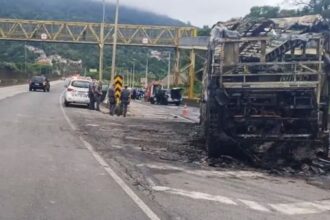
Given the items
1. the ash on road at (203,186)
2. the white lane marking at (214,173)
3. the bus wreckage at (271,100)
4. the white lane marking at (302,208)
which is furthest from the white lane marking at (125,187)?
the bus wreckage at (271,100)

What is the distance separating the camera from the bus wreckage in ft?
43.0

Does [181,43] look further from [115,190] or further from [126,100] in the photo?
[115,190]

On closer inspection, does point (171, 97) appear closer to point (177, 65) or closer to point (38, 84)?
point (177, 65)

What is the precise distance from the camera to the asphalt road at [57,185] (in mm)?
7617

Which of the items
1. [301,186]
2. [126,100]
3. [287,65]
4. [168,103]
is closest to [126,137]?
[287,65]

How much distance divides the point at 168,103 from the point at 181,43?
27.8 ft

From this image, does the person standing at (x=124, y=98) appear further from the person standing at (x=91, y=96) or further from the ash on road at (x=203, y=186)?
the ash on road at (x=203, y=186)

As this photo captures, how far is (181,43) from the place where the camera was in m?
64.8

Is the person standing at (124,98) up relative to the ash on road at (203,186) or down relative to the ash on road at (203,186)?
up

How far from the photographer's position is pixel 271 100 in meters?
13.2

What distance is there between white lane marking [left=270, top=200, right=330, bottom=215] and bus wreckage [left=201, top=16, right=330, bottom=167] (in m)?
3.90

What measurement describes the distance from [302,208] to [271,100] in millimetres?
4741

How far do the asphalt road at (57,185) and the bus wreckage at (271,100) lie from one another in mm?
3032

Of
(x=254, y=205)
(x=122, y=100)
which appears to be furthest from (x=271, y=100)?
(x=122, y=100)
